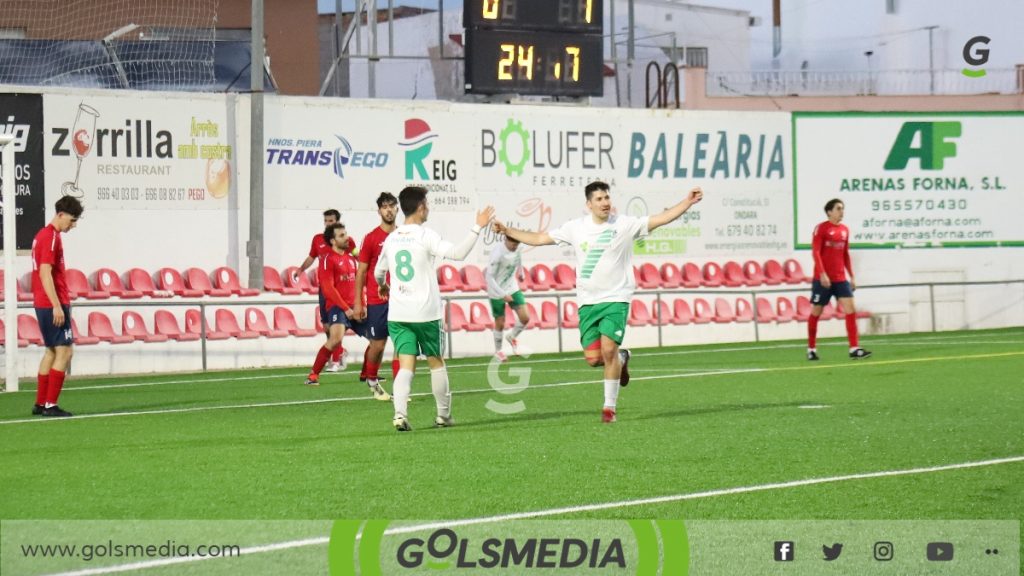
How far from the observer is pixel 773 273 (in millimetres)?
33062

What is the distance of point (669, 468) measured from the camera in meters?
9.90

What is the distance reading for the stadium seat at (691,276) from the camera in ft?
105

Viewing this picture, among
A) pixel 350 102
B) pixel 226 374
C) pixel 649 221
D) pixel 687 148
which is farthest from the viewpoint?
pixel 687 148

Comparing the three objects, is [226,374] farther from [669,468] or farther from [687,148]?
[669,468]

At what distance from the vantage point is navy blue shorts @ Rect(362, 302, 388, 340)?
50.8 feet

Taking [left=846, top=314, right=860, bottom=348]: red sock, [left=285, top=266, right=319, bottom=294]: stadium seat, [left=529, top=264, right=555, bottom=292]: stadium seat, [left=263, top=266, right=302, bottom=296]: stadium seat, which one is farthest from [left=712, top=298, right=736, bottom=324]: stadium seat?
[left=263, top=266, right=302, bottom=296]: stadium seat

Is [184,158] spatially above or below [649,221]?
above

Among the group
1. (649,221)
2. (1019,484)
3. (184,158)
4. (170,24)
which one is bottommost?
(1019,484)

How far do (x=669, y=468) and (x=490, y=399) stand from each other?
269 inches

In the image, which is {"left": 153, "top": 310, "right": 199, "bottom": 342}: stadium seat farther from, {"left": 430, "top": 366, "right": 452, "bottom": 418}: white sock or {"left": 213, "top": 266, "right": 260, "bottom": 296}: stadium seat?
{"left": 430, "top": 366, "right": 452, "bottom": 418}: white sock

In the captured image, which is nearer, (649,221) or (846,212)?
(649,221)

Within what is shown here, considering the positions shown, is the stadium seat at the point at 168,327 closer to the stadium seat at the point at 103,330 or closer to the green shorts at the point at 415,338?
the stadium seat at the point at 103,330

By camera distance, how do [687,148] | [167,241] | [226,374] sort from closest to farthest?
[226,374], [167,241], [687,148]

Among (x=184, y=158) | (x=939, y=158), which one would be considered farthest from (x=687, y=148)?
(x=184, y=158)
